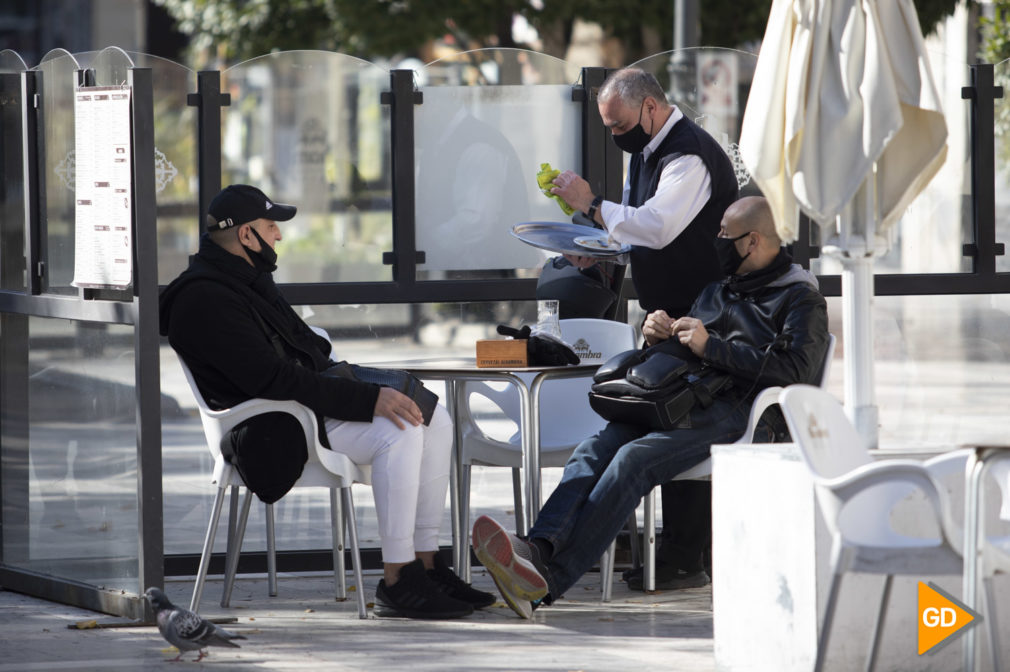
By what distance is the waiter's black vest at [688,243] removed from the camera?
6395 mm

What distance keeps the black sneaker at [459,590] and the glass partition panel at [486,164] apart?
170 cm

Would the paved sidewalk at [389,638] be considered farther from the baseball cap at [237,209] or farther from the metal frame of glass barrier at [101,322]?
the baseball cap at [237,209]

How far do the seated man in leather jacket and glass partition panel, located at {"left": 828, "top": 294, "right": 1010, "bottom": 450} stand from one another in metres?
1.74

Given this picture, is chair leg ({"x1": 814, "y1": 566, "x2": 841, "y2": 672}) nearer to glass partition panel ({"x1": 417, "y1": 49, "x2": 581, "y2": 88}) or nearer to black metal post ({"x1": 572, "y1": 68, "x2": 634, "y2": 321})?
black metal post ({"x1": 572, "y1": 68, "x2": 634, "y2": 321})

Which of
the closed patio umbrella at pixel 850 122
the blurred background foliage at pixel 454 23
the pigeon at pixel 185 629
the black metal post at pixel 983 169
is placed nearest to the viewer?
the closed patio umbrella at pixel 850 122

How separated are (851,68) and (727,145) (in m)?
2.86

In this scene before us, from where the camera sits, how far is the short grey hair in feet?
21.0

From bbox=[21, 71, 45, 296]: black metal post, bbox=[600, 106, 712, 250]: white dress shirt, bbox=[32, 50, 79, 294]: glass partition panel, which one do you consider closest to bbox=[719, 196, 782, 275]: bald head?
bbox=[600, 106, 712, 250]: white dress shirt

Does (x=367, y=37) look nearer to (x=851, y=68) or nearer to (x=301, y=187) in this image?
(x=301, y=187)

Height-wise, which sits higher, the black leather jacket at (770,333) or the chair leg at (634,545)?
the black leather jacket at (770,333)

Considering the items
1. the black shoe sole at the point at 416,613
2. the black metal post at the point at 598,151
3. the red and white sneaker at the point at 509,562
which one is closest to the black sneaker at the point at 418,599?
the black shoe sole at the point at 416,613

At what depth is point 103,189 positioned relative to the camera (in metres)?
5.75

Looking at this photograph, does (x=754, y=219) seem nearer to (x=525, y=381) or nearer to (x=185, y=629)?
(x=525, y=381)

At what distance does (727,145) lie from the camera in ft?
24.5
